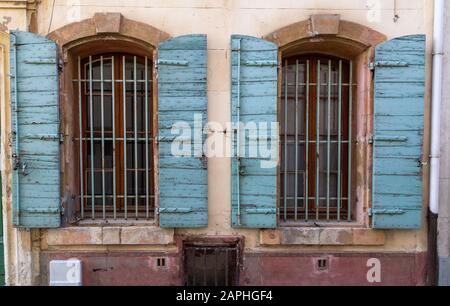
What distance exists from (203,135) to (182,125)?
25 cm

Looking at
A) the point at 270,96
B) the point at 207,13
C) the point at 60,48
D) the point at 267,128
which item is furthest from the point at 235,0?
the point at 60,48

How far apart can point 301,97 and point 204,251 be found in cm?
205

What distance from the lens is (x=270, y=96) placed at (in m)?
4.70

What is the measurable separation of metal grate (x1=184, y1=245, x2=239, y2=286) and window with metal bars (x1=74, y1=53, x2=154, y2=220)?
676mm

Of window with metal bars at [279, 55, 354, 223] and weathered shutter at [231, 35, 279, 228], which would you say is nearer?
weathered shutter at [231, 35, 279, 228]

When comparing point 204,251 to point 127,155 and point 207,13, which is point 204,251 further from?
point 207,13

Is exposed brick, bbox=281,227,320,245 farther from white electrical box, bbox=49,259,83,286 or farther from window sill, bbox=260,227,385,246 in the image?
white electrical box, bbox=49,259,83,286

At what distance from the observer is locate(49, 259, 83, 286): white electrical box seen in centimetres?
470

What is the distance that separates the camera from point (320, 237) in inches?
189

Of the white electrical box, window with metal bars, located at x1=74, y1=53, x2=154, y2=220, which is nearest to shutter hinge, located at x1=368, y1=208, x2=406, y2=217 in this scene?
window with metal bars, located at x1=74, y1=53, x2=154, y2=220

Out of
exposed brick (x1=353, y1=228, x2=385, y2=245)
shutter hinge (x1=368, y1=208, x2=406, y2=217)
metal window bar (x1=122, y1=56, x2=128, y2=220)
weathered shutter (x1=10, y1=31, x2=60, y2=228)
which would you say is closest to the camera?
weathered shutter (x1=10, y1=31, x2=60, y2=228)

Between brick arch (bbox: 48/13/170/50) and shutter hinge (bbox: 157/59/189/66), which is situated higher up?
brick arch (bbox: 48/13/170/50)

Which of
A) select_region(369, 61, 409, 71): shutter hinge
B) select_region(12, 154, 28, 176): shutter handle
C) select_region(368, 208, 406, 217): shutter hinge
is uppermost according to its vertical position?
select_region(369, 61, 409, 71): shutter hinge

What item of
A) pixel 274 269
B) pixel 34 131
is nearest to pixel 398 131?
pixel 274 269
